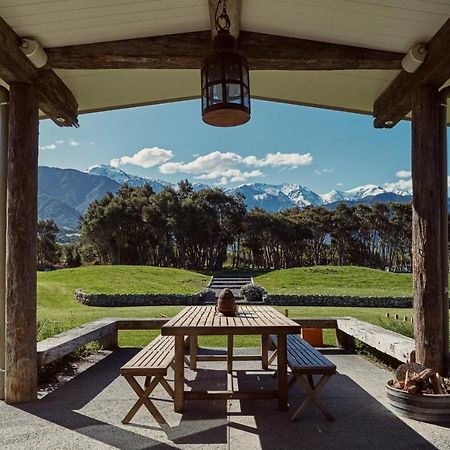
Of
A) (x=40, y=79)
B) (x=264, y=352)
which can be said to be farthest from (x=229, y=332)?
(x=40, y=79)

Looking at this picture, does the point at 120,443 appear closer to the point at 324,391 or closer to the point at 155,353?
the point at 155,353

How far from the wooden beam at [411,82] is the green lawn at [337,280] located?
15.6 meters

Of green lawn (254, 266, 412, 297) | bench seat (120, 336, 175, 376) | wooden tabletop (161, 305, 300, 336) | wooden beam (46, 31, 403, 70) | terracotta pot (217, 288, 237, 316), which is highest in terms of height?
wooden beam (46, 31, 403, 70)

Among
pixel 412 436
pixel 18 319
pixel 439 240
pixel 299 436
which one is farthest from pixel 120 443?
pixel 439 240

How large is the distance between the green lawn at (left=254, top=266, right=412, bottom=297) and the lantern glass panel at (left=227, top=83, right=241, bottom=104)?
1769cm

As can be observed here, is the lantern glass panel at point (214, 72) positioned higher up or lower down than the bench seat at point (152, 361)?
higher up

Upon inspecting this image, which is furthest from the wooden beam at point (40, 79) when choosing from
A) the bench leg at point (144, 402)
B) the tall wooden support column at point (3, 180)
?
the bench leg at point (144, 402)

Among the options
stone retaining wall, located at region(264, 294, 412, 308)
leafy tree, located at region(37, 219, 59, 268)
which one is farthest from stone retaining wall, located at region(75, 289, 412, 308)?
leafy tree, located at region(37, 219, 59, 268)

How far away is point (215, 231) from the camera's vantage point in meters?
35.2

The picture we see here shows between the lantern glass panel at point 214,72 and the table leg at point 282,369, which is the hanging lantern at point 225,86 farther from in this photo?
the table leg at point 282,369

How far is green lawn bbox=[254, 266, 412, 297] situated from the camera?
Answer: 69.7 feet

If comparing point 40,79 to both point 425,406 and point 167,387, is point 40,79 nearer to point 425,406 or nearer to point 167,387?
point 167,387

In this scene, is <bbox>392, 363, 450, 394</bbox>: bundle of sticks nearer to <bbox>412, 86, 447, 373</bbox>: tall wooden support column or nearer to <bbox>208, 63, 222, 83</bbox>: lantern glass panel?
<bbox>412, 86, 447, 373</bbox>: tall wooden support column

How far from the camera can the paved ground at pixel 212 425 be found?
3270 millimetres
